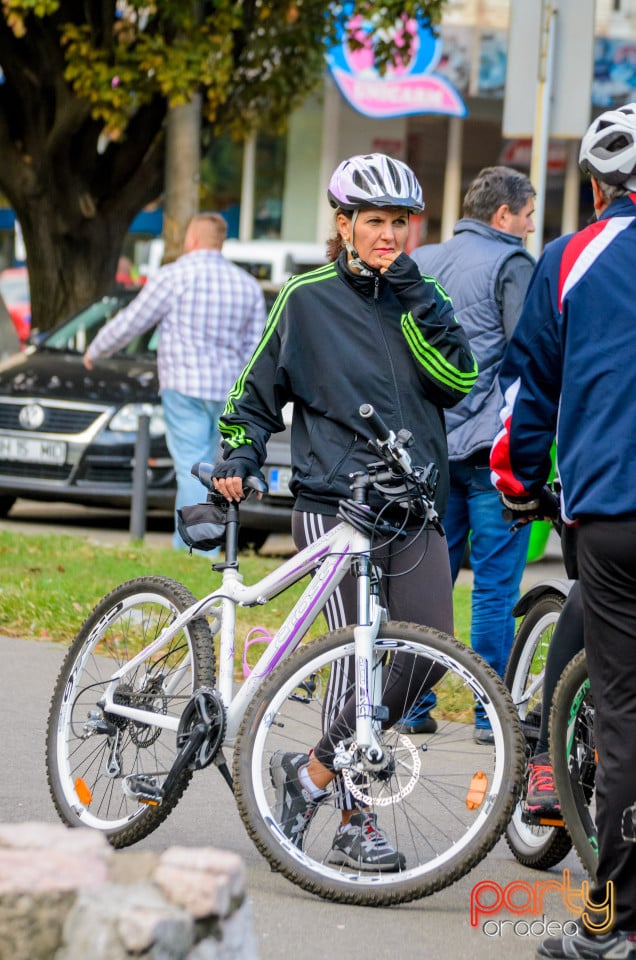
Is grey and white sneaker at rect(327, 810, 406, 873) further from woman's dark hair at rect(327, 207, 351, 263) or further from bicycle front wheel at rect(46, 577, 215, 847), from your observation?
woman's dark hair at rect(327, 207, 351, 263)

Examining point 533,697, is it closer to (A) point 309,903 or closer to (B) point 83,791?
(A) point 309,903

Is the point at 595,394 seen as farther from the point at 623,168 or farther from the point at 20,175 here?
the point at 20,175

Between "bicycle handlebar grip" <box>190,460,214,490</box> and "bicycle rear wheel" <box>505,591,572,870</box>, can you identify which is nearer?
"bicycle rear wheel" <box>505,591,572,870</box>

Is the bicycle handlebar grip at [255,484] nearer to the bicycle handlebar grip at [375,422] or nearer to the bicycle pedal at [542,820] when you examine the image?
the bicycle handlebar grip at [375,422]

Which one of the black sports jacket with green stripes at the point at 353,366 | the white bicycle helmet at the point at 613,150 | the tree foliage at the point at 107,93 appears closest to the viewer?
the white bicycle helmet at the point at 613,150

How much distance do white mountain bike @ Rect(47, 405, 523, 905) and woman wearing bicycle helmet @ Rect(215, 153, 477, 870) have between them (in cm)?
13

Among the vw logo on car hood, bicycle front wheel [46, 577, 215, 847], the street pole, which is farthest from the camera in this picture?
the vw logo on car hood

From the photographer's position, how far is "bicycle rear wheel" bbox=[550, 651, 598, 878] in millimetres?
4199

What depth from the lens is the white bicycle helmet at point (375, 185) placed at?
4.65 m

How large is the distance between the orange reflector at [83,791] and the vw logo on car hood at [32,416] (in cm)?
713

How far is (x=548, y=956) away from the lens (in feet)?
12.6

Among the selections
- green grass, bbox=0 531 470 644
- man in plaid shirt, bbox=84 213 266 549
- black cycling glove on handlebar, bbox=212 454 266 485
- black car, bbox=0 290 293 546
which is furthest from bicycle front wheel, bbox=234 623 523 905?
black car, bbox=0 290 293 546

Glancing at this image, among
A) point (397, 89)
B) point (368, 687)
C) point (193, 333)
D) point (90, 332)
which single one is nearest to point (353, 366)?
point (368, 687)

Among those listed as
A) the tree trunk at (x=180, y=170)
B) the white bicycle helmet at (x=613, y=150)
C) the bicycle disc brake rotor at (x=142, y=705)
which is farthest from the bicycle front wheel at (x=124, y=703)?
the tree trunk at (x=180, y=170)
